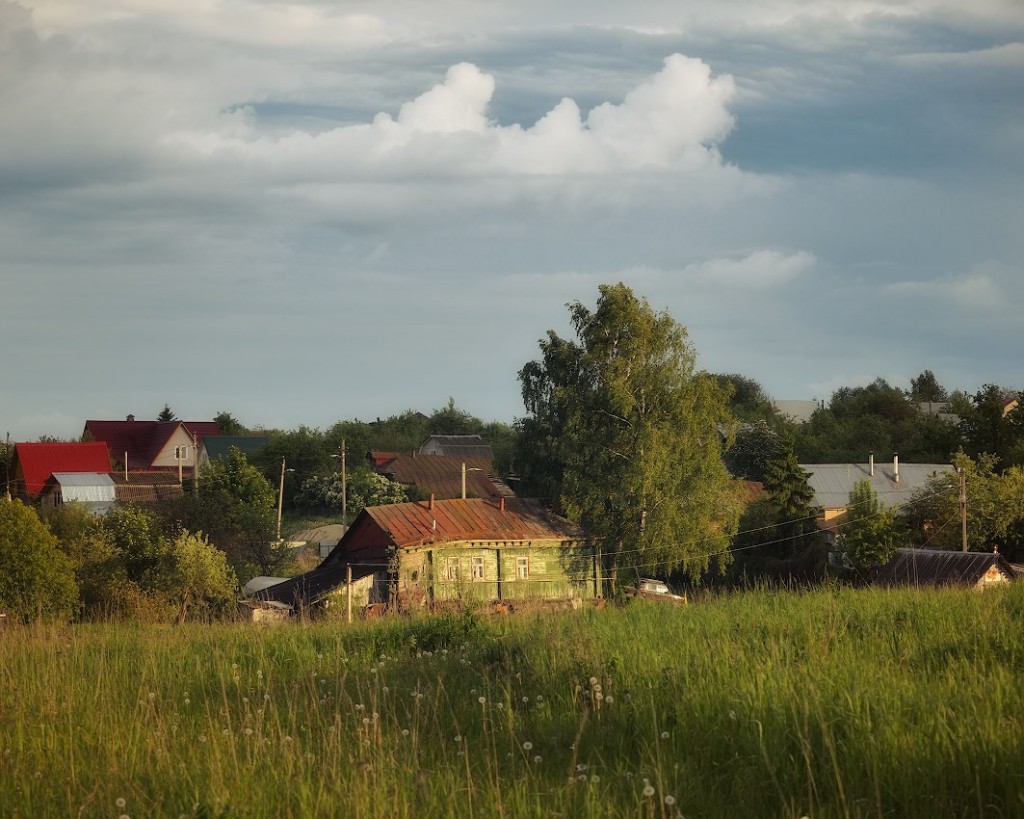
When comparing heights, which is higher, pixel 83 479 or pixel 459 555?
pixel 83 479

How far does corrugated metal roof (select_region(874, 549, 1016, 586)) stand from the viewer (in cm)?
3119

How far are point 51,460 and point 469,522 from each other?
37167mm

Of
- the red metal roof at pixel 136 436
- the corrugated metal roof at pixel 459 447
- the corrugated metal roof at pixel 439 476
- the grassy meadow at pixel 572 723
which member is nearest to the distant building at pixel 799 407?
the corrugated metal roof at pixel 459 447

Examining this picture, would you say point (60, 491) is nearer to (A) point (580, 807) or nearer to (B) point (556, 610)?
(B) point (556, 610)

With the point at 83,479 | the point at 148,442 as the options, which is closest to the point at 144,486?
the point at 83,479

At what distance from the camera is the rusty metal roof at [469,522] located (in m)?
42.1

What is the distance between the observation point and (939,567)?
109 feet

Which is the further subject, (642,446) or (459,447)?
(459,447)

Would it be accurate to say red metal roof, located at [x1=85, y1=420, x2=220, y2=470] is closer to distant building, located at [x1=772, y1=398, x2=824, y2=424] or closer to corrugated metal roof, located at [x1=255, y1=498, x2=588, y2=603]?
corrugated metal roof, located at [x1=255, y1=498, x2=588, y2=603]

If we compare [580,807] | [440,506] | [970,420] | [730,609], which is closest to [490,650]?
[730,609]

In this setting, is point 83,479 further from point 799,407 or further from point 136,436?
point 799,407

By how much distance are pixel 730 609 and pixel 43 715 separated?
22.4 feet

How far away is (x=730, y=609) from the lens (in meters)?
11.4

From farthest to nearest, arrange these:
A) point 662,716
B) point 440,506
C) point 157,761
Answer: point 440,506
point 662,716
point 157,761
